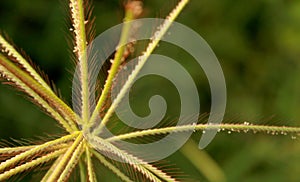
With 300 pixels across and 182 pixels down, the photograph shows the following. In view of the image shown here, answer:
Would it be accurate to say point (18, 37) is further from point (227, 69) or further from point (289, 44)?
point (289, 44)

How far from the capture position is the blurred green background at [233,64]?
134 inches

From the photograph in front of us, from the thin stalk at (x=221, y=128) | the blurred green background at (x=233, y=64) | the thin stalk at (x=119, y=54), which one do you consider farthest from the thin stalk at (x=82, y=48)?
the blurred green background at (x=233, y=64)

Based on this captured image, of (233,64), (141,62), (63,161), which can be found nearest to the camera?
(63,161)

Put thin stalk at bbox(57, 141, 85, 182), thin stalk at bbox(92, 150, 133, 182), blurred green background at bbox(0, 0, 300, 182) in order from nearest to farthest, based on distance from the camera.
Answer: thin stalk at bbox(57, 141, 85, 182)
thin stalk at bbox(92, 150, 133, 182)
blurred green background at bbox(0, 0, 300, 182)

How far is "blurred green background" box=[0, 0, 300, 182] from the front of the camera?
3395 millimetres

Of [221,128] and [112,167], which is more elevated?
[221,128]

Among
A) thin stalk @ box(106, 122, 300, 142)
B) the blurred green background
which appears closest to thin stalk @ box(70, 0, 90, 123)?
thin stalk @ box(106, 122, 300, 142)

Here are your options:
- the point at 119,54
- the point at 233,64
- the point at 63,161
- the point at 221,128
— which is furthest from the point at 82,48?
the point at 233,64

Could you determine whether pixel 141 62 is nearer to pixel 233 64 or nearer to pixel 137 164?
pixel 137 164

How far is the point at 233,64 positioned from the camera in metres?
3.86

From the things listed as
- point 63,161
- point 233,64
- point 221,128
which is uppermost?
point 233,64

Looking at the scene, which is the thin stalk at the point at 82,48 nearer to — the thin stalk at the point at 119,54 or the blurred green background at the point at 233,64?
the thin stalk at the point at 119,54

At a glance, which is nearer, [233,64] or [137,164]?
[137,164]

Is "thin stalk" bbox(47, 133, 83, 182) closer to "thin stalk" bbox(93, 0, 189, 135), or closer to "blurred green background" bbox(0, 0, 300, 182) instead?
"thin stalk" bbox(93, 0, 189, 135)
